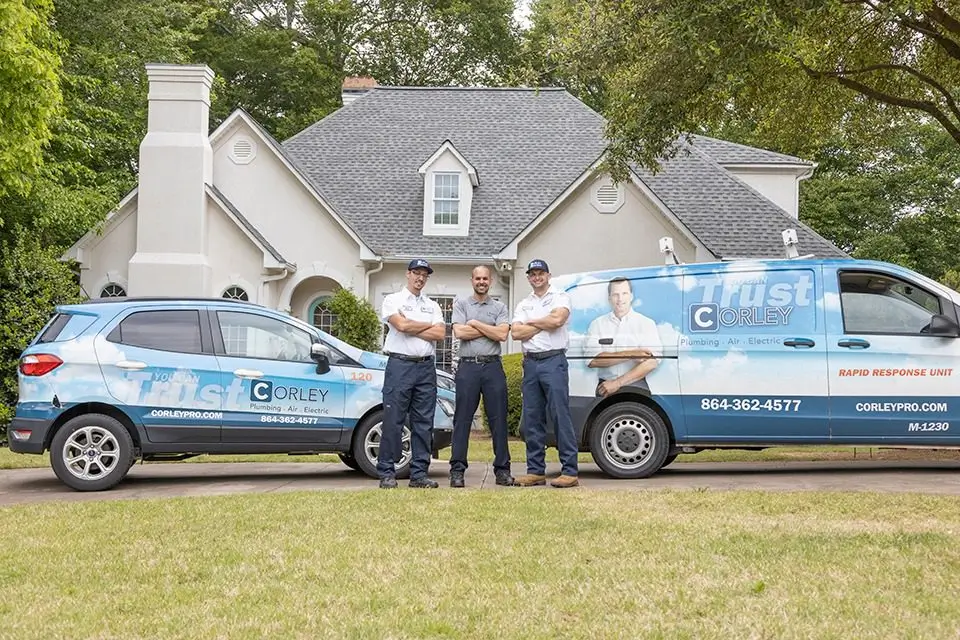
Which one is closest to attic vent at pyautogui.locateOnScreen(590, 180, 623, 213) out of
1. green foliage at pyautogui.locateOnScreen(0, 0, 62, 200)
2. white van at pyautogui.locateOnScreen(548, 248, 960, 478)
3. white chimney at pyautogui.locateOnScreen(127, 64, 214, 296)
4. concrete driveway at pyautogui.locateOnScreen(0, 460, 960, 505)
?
white chimney at pyautogui.locateOnScreen(127, 64, 214, 296)

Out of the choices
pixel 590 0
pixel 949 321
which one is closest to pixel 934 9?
pixel 590 0

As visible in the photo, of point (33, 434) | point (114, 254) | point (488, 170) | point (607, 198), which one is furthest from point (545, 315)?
point (488, 170)

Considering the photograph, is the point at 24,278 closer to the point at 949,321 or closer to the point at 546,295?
the point at 546,295

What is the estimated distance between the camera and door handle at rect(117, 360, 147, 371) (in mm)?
10781

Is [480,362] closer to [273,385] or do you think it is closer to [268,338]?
[273,385]

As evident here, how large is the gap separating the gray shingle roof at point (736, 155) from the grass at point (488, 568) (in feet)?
57.0

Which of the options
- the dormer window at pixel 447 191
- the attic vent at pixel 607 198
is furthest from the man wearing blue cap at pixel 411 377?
the dormer window at pixel 447 191

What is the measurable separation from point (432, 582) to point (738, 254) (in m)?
16.9

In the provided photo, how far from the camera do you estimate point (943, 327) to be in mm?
10758

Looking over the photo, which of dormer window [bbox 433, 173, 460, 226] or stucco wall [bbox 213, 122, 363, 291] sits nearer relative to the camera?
stucco wall [bbox 213, 122, 363, 291]

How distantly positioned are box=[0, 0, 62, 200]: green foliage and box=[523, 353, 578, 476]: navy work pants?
10035mm

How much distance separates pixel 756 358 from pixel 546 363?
2.19 metres

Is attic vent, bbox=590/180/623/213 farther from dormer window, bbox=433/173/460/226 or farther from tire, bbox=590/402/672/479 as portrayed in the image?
tire, bbox=590/402/672/479

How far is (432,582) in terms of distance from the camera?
601 cm
